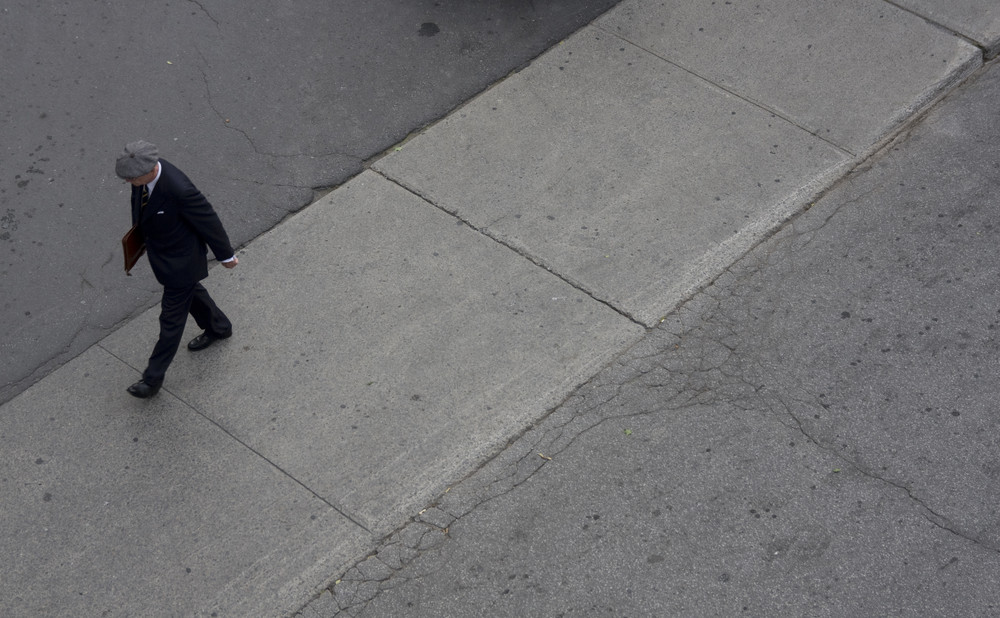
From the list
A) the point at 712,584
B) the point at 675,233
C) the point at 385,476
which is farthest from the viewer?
the point at 675,233

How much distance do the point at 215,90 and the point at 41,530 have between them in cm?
383

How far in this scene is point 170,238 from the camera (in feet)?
18.5

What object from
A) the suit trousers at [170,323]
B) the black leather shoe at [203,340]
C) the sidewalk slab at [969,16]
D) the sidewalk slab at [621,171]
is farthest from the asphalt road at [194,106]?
the sidewalk slab at [969,16]

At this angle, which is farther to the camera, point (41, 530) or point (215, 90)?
point (215, 90)

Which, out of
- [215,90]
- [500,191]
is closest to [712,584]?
[500,191]

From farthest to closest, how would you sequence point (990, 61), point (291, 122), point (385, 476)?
point (990, 61) → point (291, 122) → point (385, 476)

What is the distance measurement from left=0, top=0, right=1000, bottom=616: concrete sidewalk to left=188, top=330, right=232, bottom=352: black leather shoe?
0.06 m

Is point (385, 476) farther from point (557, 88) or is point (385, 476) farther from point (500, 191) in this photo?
point (557, 88)

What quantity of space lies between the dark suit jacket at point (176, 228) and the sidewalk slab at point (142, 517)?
0.80m

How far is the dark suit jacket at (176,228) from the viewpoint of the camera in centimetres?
552

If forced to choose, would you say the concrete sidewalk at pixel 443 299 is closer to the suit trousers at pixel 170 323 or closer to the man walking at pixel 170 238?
the suit trousers at pixel 170 323

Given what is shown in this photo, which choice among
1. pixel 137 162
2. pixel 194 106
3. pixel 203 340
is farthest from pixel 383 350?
pixel 194 106

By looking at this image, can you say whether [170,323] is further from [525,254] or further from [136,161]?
[525,254]

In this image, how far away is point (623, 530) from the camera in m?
5.26
